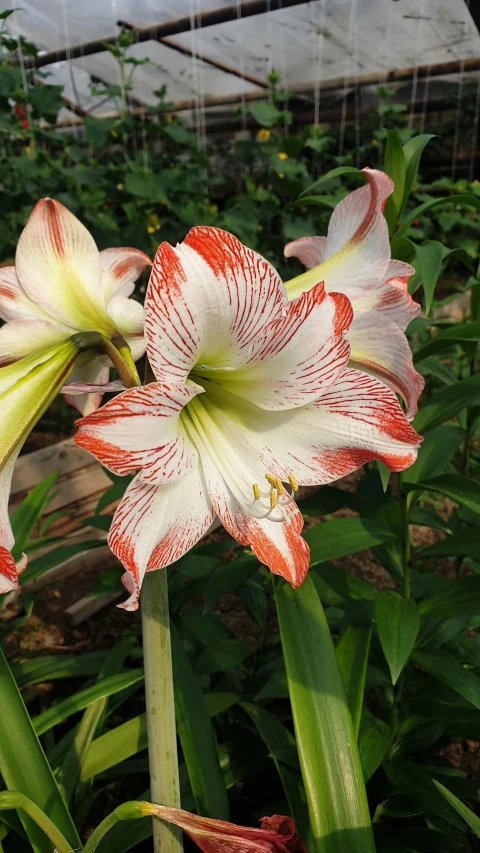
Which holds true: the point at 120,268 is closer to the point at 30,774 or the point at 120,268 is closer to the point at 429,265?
the point at 429,265

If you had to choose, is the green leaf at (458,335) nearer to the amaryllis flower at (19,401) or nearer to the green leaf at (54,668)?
the amaryllis flower at (19,401)

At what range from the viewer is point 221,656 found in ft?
3.83

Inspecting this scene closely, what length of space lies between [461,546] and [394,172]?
56 centimetres

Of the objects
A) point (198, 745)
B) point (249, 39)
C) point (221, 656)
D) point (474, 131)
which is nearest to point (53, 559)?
point (221, 656)

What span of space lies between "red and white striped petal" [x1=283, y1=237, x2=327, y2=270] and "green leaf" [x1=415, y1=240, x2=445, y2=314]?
177 mm

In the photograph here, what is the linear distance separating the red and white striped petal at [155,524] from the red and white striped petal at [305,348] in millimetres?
101

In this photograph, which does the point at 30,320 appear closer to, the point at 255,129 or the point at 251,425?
the point at 251,425

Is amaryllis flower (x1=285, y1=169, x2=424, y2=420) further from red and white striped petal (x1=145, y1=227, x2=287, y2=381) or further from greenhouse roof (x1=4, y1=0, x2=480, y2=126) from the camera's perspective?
greenhouse roof (x1=4, y1=0, x2=480, y2=126)

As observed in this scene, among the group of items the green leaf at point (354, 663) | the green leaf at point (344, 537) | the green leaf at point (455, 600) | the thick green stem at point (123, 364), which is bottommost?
the green leaf at point (354, 663)

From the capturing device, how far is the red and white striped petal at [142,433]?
458 mm

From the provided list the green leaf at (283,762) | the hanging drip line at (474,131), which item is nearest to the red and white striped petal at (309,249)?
the green leaf at (283,762)

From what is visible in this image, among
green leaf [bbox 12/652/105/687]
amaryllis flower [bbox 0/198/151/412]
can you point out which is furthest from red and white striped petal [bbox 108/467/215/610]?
green leaf [bbox 12/652/105/687]

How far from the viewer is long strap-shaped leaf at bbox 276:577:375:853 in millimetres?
702

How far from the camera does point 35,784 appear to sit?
791mm
